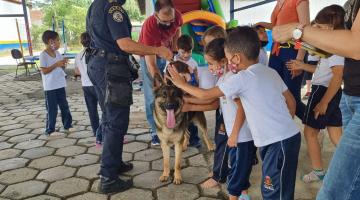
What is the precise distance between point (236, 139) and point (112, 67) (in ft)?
4.76

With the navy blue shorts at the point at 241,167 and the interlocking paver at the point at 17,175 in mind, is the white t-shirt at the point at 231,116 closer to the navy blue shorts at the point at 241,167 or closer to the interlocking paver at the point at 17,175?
the navy blue shorts at the point at 241,167

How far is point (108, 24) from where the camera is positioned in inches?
118

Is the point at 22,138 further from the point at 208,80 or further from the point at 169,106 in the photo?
the point at 208,80

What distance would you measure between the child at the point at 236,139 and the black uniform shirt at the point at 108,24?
868 mm

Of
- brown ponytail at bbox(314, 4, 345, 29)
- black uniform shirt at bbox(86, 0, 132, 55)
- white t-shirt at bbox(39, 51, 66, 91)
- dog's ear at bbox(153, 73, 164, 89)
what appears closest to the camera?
brown ponytail at bbox(314, 4, 345, 29)

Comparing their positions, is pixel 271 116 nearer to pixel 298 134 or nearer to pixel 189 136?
pixel 298 134

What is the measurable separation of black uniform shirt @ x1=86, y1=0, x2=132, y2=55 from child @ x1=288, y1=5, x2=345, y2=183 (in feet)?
5.93

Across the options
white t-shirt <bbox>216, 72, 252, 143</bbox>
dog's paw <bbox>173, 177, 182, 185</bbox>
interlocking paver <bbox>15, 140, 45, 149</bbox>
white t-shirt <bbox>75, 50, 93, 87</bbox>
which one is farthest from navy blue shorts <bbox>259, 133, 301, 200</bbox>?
interlocking paver <bbox>15, 140, 45, 149</bbox>

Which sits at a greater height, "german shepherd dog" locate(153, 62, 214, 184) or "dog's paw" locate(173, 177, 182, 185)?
"german shepherd dog" locate(153, 62, 214, 184)

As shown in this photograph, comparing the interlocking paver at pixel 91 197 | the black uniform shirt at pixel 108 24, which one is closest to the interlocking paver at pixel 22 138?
the interlocking paver at pixel 91 197

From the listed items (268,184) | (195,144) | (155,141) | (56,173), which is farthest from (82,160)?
(268,184)

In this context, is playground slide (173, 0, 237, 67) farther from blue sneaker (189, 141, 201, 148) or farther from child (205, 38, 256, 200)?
child (205, 38, 256, 200)

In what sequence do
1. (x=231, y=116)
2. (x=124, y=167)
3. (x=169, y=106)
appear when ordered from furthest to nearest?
1. (x=124, y=167)
2. (x=169, y=106)
3. (x=231, y=116)

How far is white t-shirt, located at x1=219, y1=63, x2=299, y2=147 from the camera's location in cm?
221
